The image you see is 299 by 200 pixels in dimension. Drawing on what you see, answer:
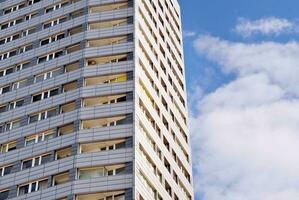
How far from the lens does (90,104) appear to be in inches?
2336

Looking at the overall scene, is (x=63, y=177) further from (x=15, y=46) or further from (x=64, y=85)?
(x=15, y=46)

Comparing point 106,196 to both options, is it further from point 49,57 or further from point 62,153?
point 49,57

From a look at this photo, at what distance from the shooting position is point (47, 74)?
211ft

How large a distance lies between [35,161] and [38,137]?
276cm

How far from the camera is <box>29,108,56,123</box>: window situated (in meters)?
60.2

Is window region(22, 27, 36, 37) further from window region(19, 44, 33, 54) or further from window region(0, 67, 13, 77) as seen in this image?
window region(0, 67, 13, 77)

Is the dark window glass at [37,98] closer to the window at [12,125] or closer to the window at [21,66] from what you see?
the window at [12,125]

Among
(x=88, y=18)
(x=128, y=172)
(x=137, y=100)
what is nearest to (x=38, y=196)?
(x=128, y=172)

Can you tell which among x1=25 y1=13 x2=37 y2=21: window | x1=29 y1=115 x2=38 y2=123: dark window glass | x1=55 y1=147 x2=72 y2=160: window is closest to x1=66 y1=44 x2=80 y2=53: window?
x1=29 y1=115 x2=38 y2=123: dark window glass

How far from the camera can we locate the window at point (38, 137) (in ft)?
192

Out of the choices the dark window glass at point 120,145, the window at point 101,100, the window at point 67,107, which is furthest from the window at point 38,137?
the dark window glass at point 120,145

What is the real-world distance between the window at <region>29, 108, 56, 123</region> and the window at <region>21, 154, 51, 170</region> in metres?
4.55

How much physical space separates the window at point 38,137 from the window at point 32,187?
451cm

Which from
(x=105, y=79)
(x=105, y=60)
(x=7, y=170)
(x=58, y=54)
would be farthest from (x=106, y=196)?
(x=58, y=54)
